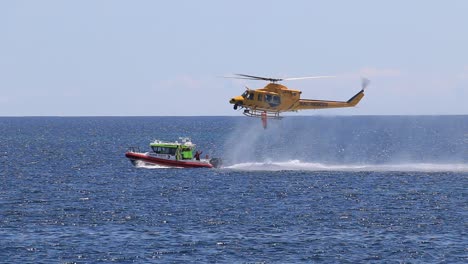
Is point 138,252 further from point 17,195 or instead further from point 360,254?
point 17,195

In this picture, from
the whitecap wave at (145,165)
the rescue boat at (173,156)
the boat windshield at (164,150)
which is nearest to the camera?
the rescue boat at (173,156)

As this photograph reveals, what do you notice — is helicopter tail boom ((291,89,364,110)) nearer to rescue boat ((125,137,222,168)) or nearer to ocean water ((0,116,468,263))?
ocean water ((0,116,468,263))

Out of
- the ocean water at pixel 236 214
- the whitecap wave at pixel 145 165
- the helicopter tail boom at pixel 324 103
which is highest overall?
the helicopter tail boom at pixel 324 103

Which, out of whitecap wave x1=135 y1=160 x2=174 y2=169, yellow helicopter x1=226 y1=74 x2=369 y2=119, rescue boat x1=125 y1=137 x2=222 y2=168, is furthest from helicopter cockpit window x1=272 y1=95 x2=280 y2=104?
whitecap wave x1=135 y1=160 x2=174 y2=169

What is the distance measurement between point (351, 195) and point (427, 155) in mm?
79997

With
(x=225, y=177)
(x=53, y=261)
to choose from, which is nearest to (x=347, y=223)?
(x=53, y=261)

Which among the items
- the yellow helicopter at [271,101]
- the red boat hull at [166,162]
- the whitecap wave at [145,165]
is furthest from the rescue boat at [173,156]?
the yellow helicopter at [271,101]

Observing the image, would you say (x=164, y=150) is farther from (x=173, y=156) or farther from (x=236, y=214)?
(x=236, y=214)

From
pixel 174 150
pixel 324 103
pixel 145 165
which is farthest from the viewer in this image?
pixel 145 165

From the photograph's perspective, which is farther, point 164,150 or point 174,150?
point 174,150

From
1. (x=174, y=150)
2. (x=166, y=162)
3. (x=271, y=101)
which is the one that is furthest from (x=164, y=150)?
(x=271, y=101)

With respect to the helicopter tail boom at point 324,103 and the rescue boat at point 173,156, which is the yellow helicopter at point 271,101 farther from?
the rescue boat at point 173,156

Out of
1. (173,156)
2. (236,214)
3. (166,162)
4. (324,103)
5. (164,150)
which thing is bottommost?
(236,214)

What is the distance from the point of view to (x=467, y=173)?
109812mm
